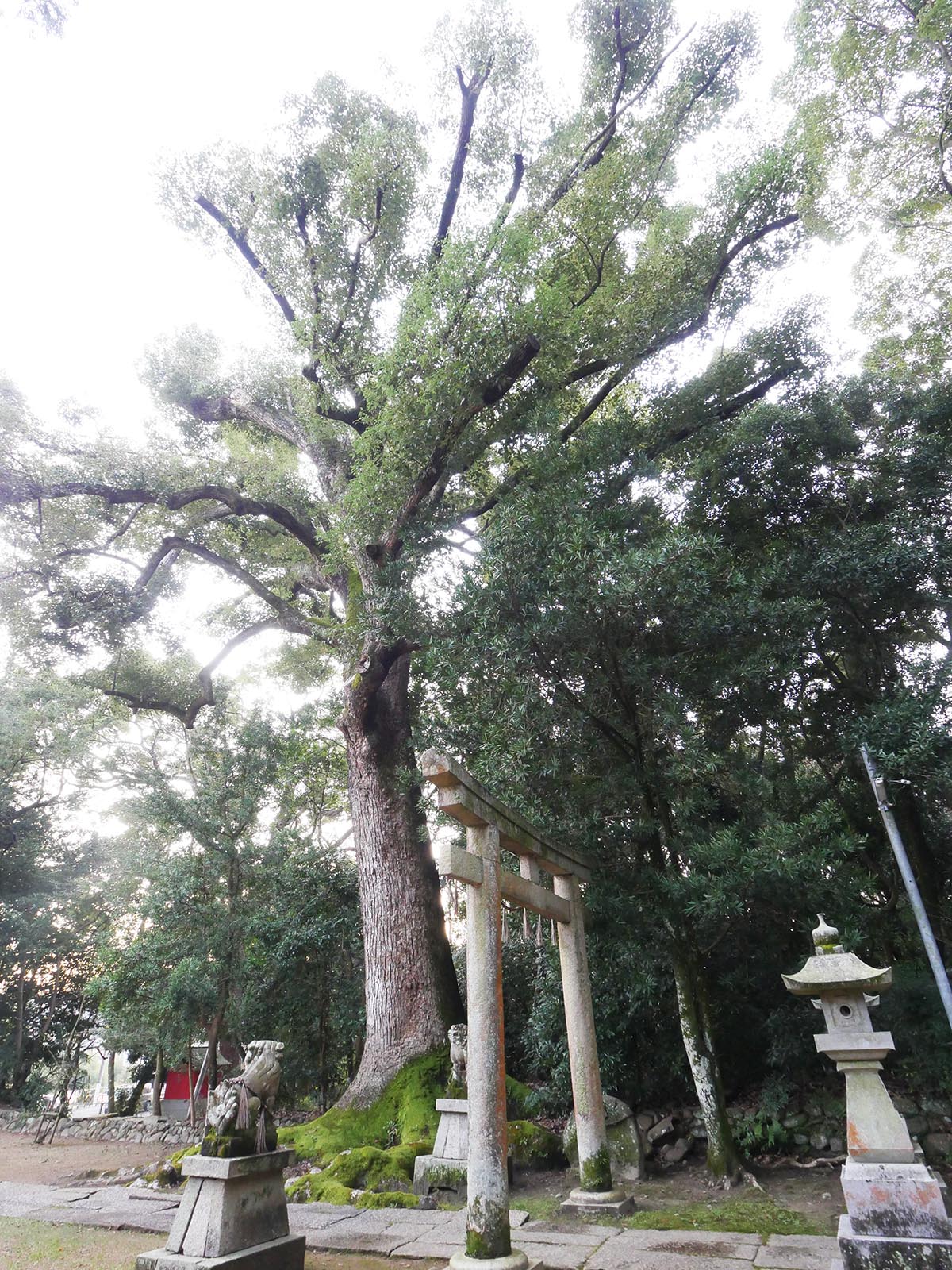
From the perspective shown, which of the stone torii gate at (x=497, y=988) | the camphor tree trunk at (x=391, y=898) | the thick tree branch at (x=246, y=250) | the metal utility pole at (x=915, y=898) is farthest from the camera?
the thick tree branch at (x=246, y=250)

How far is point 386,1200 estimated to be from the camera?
19.4ft

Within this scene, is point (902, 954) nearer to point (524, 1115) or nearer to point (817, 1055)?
point (817, 1055)

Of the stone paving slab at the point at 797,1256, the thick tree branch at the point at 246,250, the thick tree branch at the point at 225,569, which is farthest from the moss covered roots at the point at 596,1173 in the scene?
the thick tree branch at the point at 246,250

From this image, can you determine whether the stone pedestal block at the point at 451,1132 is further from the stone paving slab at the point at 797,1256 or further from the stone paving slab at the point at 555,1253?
the stone paving slab at the point at 797,1256

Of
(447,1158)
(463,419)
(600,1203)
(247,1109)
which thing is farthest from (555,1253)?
(463,419)

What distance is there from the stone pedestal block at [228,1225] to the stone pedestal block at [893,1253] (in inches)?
125

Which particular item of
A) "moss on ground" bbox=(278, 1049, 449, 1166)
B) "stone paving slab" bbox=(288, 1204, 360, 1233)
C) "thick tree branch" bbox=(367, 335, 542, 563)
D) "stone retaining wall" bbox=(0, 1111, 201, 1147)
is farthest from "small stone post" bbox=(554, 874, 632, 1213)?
"stone retaining wall" bbox=(0, 1111, 201, 1147)

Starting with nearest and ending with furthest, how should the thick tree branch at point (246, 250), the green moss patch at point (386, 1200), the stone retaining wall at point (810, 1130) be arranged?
the green moss patch at point (386, 1200) → the stone retaining wall at point (810, 1130) → the thick tree branch at point (246, 250)

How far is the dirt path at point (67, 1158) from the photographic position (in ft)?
29.2

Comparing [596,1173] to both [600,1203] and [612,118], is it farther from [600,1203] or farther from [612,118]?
[612,118]

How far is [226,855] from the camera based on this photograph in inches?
441

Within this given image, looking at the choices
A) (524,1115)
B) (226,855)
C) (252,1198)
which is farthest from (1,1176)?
(252,1198)

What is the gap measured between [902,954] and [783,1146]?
12.9 feet

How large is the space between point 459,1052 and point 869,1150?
4.06m
